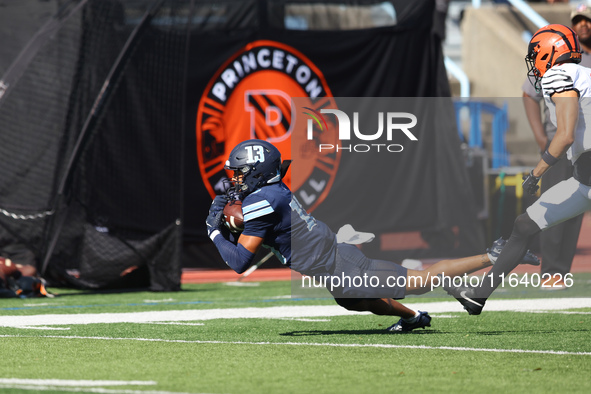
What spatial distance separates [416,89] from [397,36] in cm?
69

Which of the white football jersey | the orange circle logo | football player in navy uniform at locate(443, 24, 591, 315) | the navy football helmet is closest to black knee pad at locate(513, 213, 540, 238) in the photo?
football player in navy uniform at locate(443, 24, 591, 315)

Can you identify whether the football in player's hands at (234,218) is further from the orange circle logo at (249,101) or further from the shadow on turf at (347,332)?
the orange circle logo at (249,101)

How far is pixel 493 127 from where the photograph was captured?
12.8 meters

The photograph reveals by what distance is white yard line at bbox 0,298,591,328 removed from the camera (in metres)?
7.27

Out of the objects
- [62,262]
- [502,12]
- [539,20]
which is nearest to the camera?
[62,262]

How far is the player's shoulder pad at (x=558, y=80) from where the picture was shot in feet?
21.0

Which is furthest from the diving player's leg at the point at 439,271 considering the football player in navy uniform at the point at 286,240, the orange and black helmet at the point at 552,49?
the orange and black helmet at the point at 552,49

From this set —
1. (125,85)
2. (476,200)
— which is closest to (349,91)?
(125,85)

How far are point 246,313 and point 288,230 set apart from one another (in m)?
1.81

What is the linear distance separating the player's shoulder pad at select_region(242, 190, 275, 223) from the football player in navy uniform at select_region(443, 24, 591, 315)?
1.24 metres

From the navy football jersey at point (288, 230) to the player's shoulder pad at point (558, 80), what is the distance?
5.38 feet

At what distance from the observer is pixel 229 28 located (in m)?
12.5

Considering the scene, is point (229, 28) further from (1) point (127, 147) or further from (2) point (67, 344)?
(2) point (67, 344)

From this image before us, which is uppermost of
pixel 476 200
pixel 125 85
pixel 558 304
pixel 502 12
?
pixel 502 12
